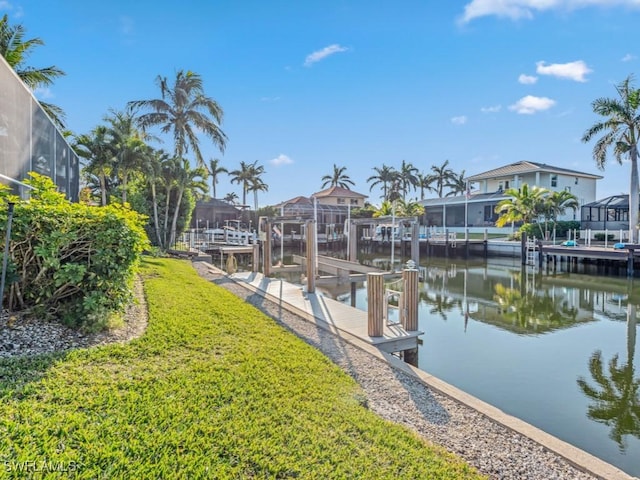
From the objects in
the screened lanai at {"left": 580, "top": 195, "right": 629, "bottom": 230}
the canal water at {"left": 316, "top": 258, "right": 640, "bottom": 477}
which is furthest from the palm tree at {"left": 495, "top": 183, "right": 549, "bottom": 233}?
the canal water at {"left": 316, "top": 258, "right": 640, "bottom": 477}

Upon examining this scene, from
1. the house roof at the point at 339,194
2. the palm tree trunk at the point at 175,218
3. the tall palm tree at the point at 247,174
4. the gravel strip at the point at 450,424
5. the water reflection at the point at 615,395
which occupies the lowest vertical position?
the water reflection at the point at 615,395

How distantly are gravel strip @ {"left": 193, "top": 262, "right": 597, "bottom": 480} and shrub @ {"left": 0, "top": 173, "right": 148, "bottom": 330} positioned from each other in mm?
3226

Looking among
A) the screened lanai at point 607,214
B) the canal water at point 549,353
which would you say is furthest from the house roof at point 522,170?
the canal water at point 549,353

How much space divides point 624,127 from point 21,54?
31.9 metres

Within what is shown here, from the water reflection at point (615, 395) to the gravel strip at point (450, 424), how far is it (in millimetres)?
2200

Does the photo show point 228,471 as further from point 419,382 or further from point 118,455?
point 419,382

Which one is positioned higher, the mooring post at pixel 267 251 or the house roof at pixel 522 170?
the house roof at pixel 522 170

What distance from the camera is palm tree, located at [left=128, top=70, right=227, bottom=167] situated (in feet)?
78.1

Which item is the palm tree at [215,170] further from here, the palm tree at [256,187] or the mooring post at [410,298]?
the mooring post at [410,298]

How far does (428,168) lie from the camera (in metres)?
60.1

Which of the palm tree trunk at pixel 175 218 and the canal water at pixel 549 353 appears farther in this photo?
the palm tree trunk at pixel 175 218

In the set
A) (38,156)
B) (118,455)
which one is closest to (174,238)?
(38,156)

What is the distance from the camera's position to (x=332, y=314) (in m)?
8.98

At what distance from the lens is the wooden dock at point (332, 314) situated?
711 centimetres
